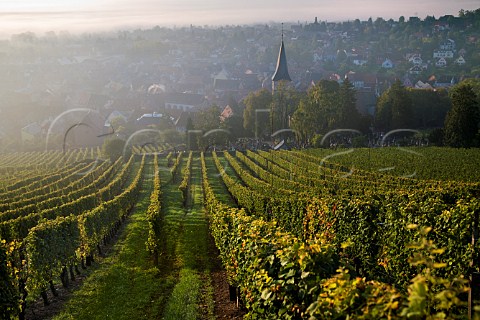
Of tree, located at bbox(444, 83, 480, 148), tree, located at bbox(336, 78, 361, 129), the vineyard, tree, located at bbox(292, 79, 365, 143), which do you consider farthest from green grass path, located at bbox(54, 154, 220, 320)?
tree, located at bbox(336, 78, 361, 129)

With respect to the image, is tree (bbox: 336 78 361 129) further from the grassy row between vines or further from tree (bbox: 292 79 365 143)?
the grassy row between vines

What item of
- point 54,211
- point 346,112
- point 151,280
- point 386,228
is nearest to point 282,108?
point 346,112

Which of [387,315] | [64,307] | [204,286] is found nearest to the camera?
[387,315]

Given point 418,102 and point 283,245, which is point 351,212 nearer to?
point 283,245

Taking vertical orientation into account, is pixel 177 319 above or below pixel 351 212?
below

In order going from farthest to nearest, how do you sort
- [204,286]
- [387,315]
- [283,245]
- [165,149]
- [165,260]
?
[165,149] < [165,260] < [204,286] < [283,245] < [387,315]

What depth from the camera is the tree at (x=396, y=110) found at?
75688 mm

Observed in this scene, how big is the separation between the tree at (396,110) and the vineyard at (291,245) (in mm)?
32809

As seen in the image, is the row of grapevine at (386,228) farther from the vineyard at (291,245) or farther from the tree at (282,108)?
the tree at (282,108)

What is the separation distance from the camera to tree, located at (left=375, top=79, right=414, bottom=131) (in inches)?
2980

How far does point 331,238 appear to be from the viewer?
18547mm

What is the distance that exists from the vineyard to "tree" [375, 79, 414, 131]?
108ft

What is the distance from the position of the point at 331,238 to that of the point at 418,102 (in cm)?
7123

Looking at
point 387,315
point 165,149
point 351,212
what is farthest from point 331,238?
point 165,149
